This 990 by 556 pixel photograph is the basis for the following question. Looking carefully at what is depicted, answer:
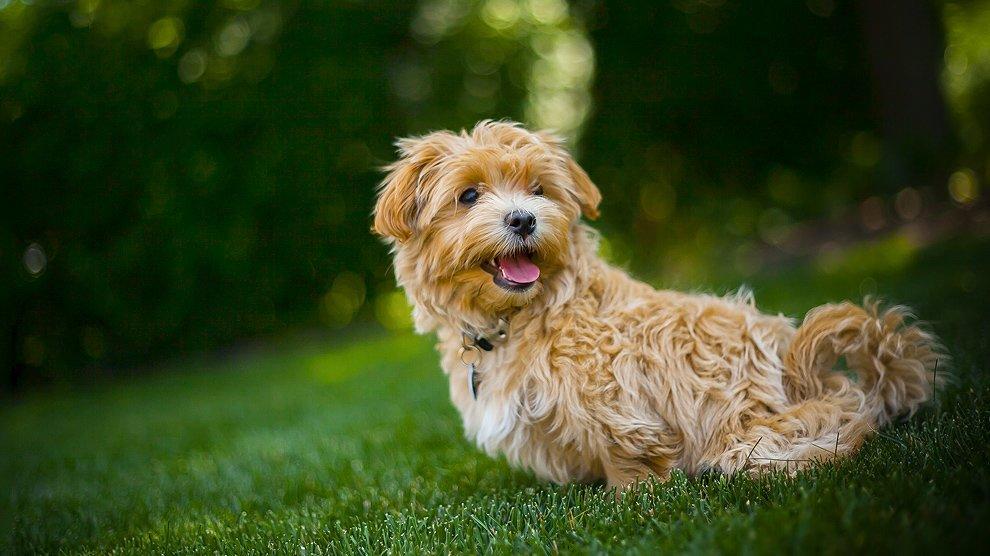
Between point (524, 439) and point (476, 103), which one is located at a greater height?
point (476, 103)

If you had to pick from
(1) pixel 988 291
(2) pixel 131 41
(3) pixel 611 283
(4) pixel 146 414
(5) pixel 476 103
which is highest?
(2) pixel 131 41

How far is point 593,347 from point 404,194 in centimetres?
102

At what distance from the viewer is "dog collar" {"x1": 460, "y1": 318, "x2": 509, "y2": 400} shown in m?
3.21

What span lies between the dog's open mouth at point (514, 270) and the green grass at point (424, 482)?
2.79 ft

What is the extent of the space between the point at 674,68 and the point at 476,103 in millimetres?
3028

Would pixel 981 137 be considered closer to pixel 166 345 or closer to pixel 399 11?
pixel 399 11

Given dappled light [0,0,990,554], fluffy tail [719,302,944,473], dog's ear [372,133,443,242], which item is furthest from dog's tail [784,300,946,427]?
dappled light [0,0,990,554]

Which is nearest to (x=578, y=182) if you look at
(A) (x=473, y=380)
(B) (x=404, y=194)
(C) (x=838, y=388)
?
(B) (x=404, y=194)

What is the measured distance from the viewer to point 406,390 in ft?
22.3

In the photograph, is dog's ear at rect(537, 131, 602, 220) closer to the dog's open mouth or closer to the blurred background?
the dog's open mouth

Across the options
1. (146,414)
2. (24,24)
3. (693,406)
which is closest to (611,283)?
(693,406)

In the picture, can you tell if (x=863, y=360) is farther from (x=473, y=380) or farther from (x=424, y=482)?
(x=424, y=482)

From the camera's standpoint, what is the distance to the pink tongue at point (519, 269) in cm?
304

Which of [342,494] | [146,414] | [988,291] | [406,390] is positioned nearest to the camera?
[342,494]
